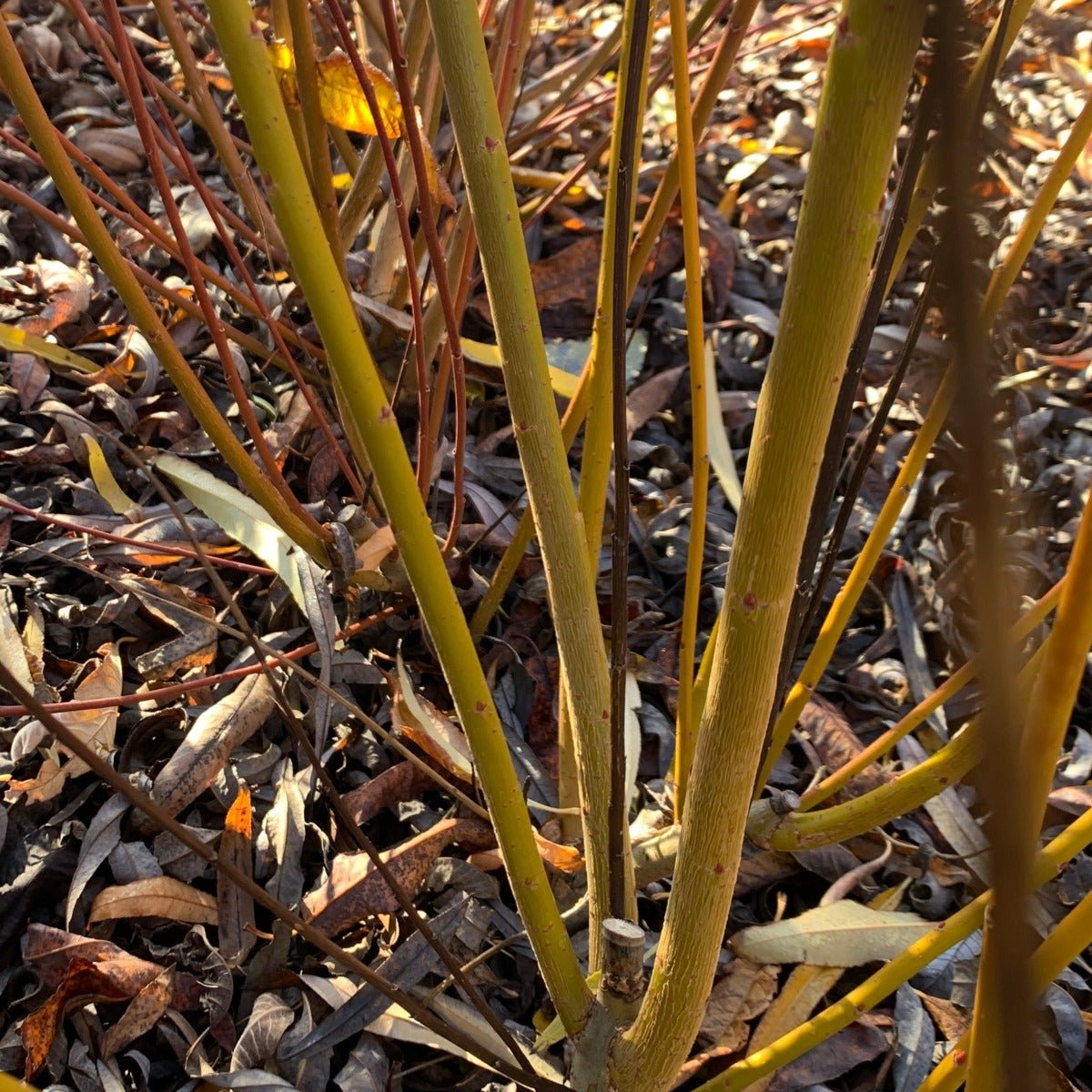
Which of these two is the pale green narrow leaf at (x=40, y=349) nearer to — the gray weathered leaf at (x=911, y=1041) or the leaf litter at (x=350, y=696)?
the leaf litter at (x=350, y=696)

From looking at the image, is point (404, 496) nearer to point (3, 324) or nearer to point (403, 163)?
point (403, 163)

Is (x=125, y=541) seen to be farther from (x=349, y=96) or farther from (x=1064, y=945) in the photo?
(x=1064, y=945)

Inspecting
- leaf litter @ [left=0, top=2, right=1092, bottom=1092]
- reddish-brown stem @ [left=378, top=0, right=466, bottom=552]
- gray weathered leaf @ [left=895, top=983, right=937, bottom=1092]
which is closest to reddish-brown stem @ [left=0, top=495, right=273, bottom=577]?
leaf litter @ [left=0, top=2, right=1092, bottom=1092]

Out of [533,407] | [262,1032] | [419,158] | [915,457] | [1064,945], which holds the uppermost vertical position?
[419,158]

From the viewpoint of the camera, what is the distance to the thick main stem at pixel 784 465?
0.34 metres

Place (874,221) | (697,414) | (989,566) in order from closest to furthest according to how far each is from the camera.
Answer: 1. (989,566)
2. (874,221)
3. (697,414)

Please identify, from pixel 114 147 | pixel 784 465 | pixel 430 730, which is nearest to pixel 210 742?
pixel 430 730

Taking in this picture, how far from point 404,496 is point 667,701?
24.6 inches

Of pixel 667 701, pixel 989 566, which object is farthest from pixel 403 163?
pixel 989 566

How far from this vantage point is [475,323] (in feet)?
4.49

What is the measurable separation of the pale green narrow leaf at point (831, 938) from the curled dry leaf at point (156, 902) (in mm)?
430

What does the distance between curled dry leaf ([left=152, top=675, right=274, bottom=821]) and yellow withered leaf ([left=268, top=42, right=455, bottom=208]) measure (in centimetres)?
45

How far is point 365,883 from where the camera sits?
2.60ft

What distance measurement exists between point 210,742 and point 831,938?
54 cm
